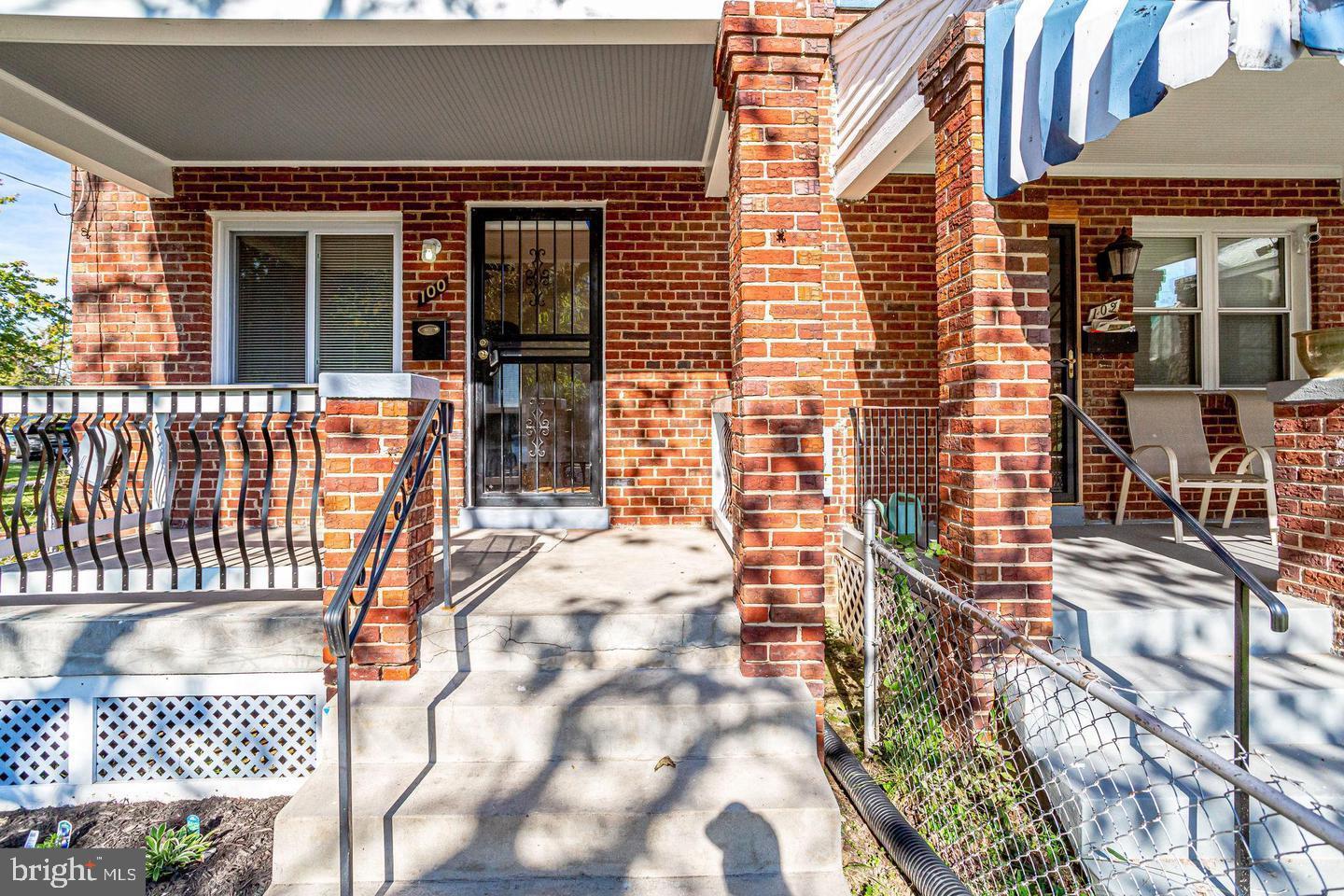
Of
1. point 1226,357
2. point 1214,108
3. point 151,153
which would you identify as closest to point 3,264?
point 151,153

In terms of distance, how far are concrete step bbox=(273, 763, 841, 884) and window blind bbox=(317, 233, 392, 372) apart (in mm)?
3716

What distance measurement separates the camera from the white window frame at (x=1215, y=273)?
5488mm

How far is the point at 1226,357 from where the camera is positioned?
5586 millimetres

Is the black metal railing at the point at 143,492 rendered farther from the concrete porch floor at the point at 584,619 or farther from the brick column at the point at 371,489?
the concrete porch floor at the point at 584,619

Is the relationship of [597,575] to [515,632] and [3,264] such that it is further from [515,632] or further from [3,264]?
[3,264]

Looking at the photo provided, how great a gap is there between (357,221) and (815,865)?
17.3 feet

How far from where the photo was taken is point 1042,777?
2.30m

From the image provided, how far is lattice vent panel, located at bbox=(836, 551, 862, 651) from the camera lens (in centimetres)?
426

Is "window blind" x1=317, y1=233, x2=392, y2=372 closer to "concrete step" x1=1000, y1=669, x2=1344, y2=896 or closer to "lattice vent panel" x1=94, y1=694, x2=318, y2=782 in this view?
"lattice vent panel" x1=94, y1=694, x2=318, y2=782

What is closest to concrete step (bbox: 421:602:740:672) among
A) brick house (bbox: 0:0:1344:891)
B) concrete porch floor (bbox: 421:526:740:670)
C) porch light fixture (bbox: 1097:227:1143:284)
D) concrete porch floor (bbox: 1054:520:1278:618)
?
concrete porch floor (bbox: 421:526:740:670)

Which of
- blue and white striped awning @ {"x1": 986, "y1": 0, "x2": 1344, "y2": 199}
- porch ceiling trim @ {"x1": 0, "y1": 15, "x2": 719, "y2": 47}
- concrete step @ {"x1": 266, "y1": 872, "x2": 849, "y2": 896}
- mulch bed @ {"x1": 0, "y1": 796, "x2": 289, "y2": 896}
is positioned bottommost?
mulch bed @ {"x1": 0, "y1": 796, "x2": 289, "y2": 896}

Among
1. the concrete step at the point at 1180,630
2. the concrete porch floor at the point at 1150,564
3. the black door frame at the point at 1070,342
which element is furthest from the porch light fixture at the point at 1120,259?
the concrete step at the point at 1180,630

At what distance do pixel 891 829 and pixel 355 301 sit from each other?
16.6ft

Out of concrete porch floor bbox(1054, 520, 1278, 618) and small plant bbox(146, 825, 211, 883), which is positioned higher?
concrete porch floor bbox(1054, 520, 1278, 618)
